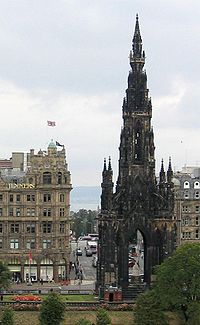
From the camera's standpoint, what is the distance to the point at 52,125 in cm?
14738

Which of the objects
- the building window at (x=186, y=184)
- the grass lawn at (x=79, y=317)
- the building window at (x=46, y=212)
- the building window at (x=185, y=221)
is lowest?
the grass lawn at (x=79, y=317)

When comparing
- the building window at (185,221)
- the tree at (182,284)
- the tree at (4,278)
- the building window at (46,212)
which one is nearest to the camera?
the tree at (182,284)

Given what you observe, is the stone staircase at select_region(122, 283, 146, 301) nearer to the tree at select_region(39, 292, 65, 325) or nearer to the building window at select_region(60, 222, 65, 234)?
the tree at select_region(39, 292, 65, 325)

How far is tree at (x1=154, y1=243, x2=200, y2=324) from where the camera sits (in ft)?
328

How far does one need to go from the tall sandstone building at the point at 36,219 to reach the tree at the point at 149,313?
158ft

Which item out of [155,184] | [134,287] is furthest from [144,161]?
[134,287]

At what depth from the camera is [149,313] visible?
3853 inches

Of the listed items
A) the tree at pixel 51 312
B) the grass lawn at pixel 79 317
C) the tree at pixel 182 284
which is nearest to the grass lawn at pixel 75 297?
the grass lawn at pixel 79 317

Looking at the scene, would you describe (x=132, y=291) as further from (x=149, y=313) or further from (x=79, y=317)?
(x=149, y=313)

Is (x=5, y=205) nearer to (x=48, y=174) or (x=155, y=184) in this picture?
(x=48, y=174)

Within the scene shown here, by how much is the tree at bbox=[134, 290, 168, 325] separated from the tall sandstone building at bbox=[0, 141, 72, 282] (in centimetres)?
4808

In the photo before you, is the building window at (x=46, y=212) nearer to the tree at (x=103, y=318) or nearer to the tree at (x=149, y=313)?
the tree at (x=103, y=318)

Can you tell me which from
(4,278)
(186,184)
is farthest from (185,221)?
(4,278)

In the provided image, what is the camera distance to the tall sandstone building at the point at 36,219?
146 metres
